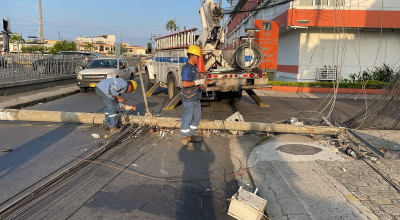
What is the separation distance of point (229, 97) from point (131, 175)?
7.79 meters

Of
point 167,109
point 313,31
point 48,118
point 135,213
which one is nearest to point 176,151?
point 135,213

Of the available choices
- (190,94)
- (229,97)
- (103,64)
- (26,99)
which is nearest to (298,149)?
(190,94)

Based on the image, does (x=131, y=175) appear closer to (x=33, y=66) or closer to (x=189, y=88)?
(x=189, y=88)

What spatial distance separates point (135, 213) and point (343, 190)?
2.69 m

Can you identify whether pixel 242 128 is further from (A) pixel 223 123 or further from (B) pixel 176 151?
(B) pixel 176 151

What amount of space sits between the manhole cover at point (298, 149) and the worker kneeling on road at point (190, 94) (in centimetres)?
175

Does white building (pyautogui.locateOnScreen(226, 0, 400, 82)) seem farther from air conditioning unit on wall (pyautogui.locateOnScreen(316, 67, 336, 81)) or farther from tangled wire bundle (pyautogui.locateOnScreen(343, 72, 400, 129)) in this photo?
tangled wire bundle (pyautogui.locateOnScreen(343, 72, 400, 129))

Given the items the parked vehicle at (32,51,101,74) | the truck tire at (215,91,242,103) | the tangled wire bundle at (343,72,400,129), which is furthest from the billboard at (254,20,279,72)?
the parked vehicle at (32,51,101,74)

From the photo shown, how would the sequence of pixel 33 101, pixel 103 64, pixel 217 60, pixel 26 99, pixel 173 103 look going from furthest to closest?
pixel 103 64, pixel 26 99, pixel 33 101, pixel 217 60, pixel 173 103

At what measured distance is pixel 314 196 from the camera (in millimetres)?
3902

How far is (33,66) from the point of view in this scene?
15359 millimetres

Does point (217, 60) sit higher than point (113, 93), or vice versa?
point (217, 60)

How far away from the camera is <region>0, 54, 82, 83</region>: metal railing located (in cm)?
1341

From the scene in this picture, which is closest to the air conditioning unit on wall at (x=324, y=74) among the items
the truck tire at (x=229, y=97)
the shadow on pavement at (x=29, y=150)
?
the truck tire at (x=229, y=97)
